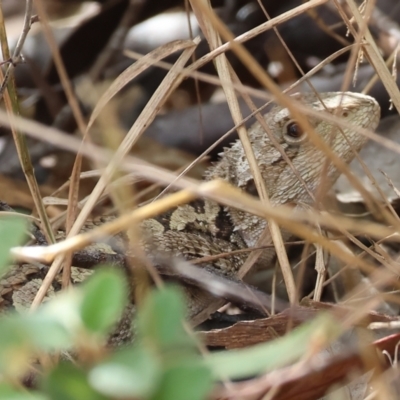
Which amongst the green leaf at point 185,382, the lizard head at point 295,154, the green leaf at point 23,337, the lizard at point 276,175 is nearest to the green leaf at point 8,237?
the green leaf at point 23,337

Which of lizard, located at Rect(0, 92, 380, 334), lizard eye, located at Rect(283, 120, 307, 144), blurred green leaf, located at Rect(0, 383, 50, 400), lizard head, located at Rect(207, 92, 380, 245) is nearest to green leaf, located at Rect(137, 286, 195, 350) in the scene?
blurred green leaf, located at Rect(0, 383, 50, 400)

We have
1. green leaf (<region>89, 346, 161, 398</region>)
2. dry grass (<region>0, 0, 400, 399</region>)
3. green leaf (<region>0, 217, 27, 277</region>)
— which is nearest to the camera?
green leaf (<region>89, 346, 161, 398</region>)

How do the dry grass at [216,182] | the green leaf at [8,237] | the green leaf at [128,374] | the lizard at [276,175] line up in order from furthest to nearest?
the lizard at [276,175], the dry grass at [216,182], the green leaf at [8,237], the green leaf at [128,374]

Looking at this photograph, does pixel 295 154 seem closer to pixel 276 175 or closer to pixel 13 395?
pixel 276 175

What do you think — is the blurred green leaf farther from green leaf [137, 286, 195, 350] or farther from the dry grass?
the dry grass

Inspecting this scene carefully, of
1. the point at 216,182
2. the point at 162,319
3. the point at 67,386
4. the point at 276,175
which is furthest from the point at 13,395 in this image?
the point at 276,175

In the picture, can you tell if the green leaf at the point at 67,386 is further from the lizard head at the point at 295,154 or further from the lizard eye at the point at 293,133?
the lizard eye at the point at 293,133

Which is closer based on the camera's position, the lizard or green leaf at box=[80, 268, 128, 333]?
green leaf at box=[80, 268, 128, 333]
